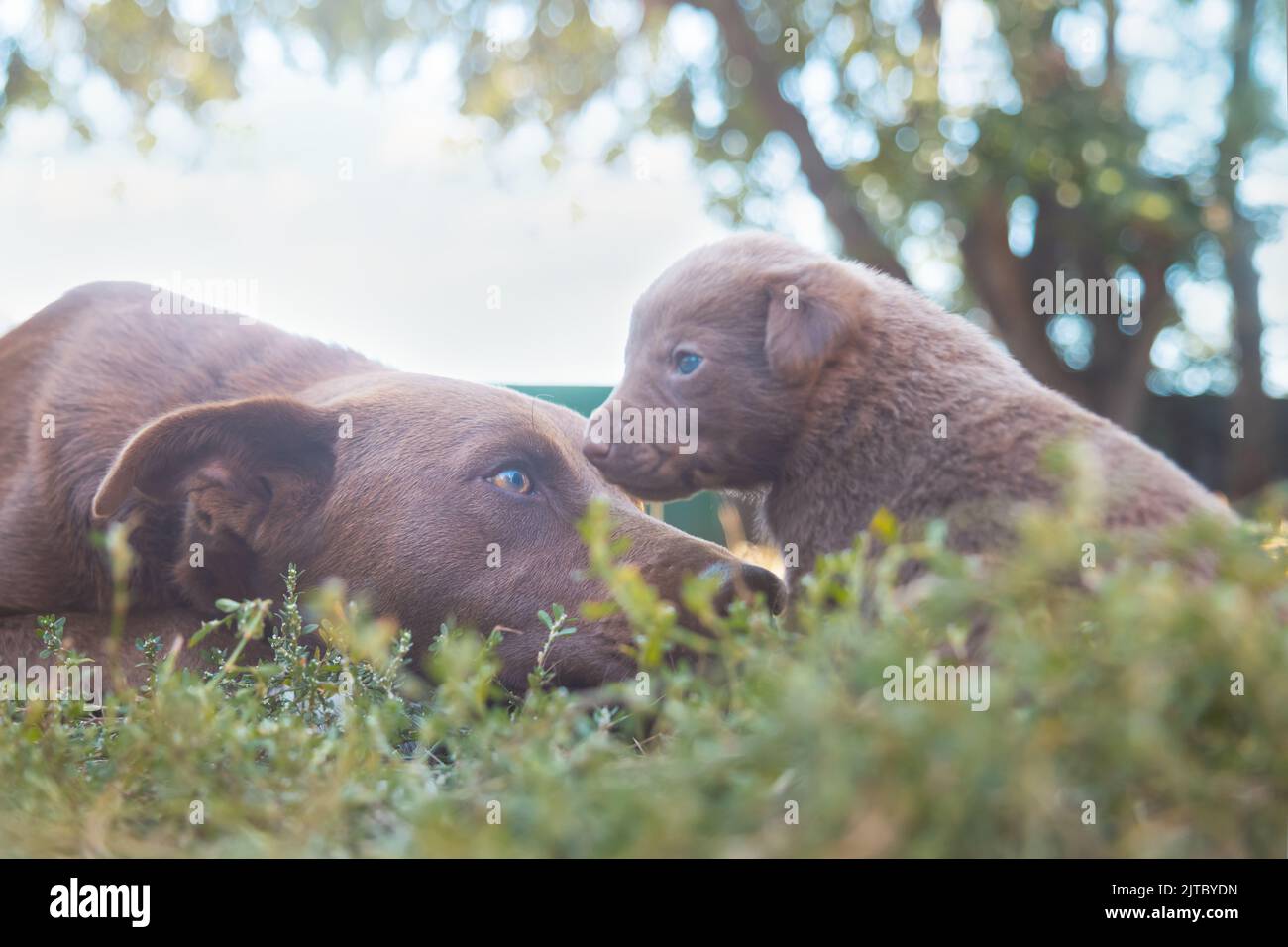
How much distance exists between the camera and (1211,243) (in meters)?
11.3

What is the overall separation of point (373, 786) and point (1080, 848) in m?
1.05

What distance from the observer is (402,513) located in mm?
3141

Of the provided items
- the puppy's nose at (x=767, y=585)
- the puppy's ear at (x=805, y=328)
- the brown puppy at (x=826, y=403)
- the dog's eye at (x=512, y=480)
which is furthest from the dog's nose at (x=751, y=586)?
the dog's eye at (x=512, y=480)

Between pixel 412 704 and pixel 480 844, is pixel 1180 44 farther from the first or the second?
pixel 480 844

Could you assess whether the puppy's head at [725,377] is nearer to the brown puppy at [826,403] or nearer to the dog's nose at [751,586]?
the brown puppy at [826,403]

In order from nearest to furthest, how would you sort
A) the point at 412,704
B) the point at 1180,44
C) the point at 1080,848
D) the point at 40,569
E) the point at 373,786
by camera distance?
the point at 1080,848, the point at 373,786, the point at 412,704, the point at 40,569, the point at 1180,44

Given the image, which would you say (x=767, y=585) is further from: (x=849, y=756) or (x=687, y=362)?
(x=849, y=756)

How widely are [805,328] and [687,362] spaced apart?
0.39 meters

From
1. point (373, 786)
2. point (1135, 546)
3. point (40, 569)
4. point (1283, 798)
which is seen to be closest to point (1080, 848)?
point (1283, 798)

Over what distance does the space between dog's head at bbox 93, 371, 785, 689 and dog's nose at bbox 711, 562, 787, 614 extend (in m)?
0.01

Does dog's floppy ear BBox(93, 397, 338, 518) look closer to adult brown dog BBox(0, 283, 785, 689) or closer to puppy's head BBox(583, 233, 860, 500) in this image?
adult brown dog BBox(0, 283, 785, 689)

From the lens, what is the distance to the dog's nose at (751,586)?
277cm

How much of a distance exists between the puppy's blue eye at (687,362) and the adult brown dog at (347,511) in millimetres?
400

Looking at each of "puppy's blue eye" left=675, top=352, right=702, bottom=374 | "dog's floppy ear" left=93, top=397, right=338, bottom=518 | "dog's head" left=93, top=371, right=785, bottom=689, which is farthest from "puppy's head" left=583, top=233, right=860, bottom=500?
"dog's floppy ear" left=93, top=397, right=338, bottom=518
